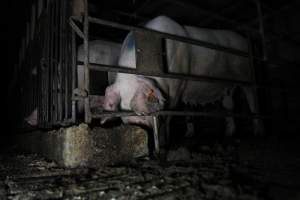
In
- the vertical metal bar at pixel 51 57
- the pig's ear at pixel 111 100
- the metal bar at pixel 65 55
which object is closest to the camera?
the metal bar at pixel 65 55

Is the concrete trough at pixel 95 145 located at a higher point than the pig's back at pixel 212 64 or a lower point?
lower

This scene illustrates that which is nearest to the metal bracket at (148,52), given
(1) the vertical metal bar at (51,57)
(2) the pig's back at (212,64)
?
(1) the vertical metal bar at (51,57)

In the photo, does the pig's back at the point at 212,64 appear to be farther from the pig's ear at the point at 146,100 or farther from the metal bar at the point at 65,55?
the metal bar at the point at 65,55

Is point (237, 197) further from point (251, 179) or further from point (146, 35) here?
point (146, 35)

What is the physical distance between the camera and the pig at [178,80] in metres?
3.22

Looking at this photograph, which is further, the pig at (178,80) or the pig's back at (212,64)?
the pig's back at (212,64)

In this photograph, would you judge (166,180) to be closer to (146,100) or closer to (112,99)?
(146,100)

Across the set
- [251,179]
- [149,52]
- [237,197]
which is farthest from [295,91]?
[237,197]

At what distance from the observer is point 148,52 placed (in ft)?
10.2

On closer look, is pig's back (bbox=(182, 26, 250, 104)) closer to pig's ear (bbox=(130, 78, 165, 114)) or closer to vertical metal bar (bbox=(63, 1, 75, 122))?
pig's ear (bbox=(130, 78, 165, 114))

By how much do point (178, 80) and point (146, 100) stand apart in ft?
4.21

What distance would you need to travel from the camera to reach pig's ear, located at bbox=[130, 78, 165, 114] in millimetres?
2918

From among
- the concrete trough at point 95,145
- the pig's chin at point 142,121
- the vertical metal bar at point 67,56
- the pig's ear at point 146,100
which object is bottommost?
the concrete trough at point 95,145

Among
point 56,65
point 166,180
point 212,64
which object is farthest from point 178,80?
point 166,180
